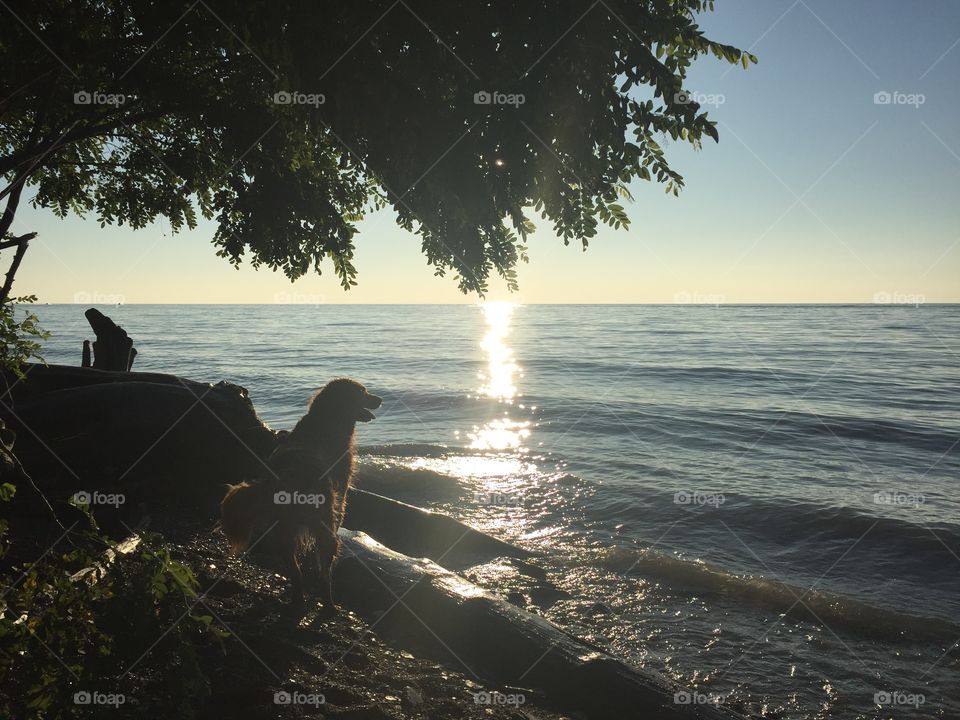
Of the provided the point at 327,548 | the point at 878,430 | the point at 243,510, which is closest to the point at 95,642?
the point at 243,510

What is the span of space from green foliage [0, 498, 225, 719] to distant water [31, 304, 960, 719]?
15.6ft

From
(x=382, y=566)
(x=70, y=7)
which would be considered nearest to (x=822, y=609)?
→ (x=382, y=566)

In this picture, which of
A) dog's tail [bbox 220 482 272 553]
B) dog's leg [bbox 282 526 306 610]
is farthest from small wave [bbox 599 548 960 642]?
dog's tail [bbox 220 482 272 553]

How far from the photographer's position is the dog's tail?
638 cm

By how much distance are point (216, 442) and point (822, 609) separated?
9.05m

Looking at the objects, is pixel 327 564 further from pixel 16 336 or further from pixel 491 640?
pixel 16 336

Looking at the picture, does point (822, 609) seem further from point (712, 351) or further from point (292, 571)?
point (712, 351)

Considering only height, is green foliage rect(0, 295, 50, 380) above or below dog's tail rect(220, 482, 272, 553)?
above

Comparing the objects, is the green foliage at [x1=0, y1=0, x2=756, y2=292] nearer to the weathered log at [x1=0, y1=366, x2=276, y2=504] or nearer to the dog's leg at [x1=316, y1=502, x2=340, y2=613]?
the dog's leg at [x1=316, y1=502, x2=340, y2=613]

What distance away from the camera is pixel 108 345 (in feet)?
Result: 40.8

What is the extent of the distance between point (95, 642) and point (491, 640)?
3.38 m

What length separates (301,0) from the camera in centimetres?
337

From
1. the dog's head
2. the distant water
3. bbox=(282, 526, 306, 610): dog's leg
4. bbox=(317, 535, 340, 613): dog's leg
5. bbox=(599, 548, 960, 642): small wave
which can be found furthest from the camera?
the dog's head

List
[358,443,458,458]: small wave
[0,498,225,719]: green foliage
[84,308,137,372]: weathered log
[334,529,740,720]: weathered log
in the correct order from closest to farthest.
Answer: [0,498,225,719]: green foliage < [334,529,740,720]: weathered log < [84,308,137,372]: weathered log < [358,443,458,458]: small wave
